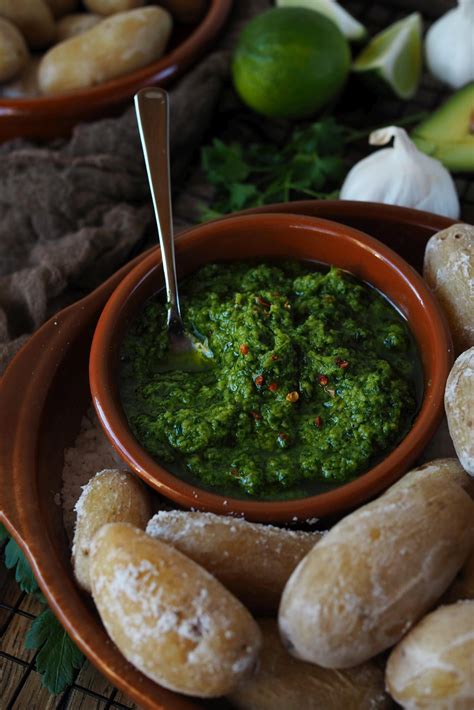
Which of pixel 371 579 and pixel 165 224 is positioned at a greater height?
pixel 165 224

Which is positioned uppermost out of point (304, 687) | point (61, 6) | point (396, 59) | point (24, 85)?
point (61, 6)

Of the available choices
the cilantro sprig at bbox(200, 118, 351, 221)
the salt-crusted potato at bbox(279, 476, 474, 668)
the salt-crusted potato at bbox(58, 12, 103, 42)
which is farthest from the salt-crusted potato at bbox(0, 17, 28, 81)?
the salt-crusted potato at bbox(279, 476, 474, 668)

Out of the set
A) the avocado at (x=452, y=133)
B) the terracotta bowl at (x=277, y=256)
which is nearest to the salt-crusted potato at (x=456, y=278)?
the terracotta bowl at (x=277, y=256)

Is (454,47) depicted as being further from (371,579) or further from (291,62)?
(371,579)

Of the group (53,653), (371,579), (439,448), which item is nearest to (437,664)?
(371,579)

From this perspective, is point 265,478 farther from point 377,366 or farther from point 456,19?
point 456,19

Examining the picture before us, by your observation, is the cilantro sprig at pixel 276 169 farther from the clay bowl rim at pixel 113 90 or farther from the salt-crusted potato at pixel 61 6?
the salt-crusted potato at pixel 61 6

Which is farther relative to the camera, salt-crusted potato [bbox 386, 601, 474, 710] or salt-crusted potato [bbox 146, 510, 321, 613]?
salt-crusted potato [bbox 146, 510, 321, 613]

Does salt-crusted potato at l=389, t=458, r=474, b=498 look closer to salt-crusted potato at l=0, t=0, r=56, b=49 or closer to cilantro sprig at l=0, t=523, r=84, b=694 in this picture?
cilantro sprig at l=0, t=523, r=84, b=694
